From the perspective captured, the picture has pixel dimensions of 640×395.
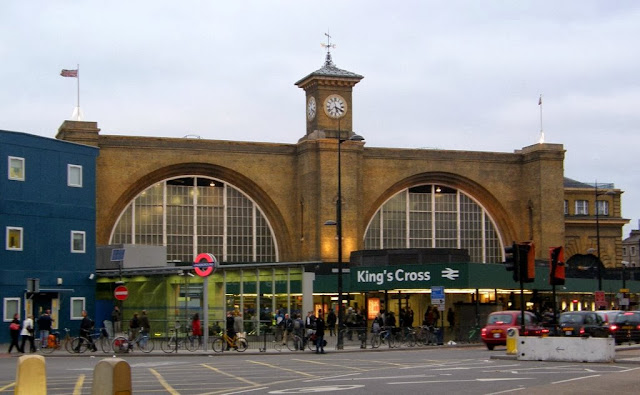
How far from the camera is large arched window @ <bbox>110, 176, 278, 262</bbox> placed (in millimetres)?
70125

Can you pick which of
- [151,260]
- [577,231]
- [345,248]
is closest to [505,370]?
[151,260]

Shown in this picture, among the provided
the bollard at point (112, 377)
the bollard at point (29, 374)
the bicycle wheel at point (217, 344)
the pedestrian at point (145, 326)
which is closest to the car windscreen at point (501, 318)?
Result: the bicycle wheel at point (217, 344)

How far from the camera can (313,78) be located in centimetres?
7394

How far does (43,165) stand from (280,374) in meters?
25.2

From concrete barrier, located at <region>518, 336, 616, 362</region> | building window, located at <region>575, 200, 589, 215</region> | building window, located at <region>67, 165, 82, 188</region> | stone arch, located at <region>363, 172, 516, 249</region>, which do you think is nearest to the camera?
concrete barrier, located at <region>518, 336, 616, 362</region>

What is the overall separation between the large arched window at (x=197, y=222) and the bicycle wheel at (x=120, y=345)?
29.3 m

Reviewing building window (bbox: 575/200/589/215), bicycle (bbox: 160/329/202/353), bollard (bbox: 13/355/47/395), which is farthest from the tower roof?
bollard (bbox: 13/355/47/395)

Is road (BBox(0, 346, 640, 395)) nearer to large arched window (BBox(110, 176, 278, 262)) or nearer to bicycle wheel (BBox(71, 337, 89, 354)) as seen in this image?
bicycle wheel (BBox(71, 337, 89, 354))

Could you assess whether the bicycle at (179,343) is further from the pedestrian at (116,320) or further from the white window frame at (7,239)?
the white window frame at (7,239)

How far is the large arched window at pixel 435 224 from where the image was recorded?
247 feet

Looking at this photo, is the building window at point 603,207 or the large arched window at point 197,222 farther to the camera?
the building window at point 603,207

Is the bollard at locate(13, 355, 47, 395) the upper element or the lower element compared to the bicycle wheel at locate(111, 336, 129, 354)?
upper

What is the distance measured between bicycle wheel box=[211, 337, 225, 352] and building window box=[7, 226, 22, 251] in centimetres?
1072

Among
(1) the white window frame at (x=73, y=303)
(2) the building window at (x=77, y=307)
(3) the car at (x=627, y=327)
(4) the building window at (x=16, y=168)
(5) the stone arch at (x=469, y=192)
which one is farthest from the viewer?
(5) the stone arch at (x=469, y=192)
